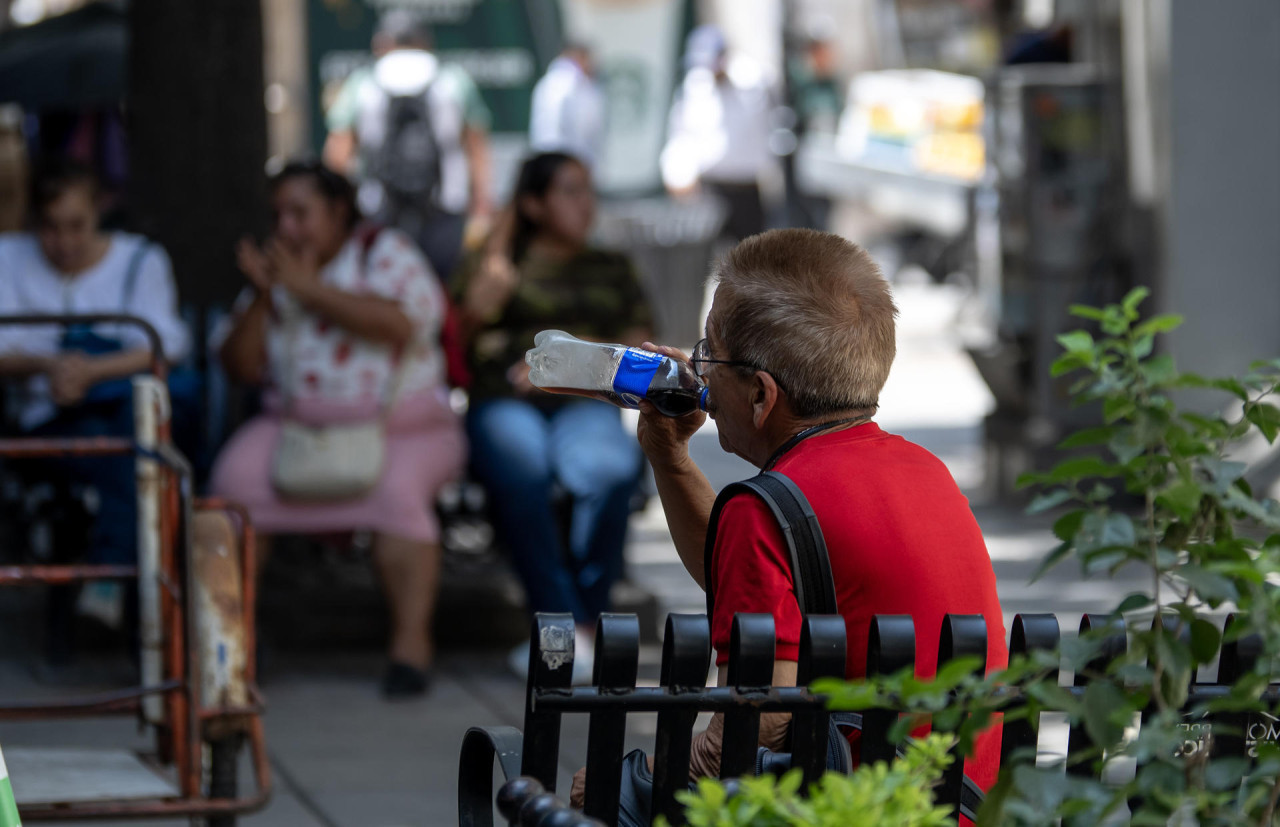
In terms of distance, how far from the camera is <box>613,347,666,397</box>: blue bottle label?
2.44m

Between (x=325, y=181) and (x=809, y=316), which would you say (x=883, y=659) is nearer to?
(x=809, y=316)

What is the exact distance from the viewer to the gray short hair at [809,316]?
2.38 meters

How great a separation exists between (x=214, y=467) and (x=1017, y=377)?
4.26m

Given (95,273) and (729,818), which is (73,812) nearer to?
(729,818)

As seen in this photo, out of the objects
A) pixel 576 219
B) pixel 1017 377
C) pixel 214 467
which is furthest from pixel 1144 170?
pixel 214 467

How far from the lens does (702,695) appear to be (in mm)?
2006

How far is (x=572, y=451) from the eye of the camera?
19.5ft

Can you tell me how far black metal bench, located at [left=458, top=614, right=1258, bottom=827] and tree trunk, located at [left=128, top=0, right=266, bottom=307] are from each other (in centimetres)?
484

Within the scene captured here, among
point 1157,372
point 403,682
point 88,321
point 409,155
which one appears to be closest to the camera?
point 1157,372

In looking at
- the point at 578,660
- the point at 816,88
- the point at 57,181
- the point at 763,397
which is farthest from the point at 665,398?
the point at 816,88

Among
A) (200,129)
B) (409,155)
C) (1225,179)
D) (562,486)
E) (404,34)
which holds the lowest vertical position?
(562,486)

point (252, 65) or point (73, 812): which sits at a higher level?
point (252, 65)

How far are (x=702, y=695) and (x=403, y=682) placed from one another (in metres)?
3.81

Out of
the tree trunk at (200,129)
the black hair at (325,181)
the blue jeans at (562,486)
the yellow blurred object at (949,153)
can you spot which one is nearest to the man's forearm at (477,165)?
the tree trunk at (200,129)
